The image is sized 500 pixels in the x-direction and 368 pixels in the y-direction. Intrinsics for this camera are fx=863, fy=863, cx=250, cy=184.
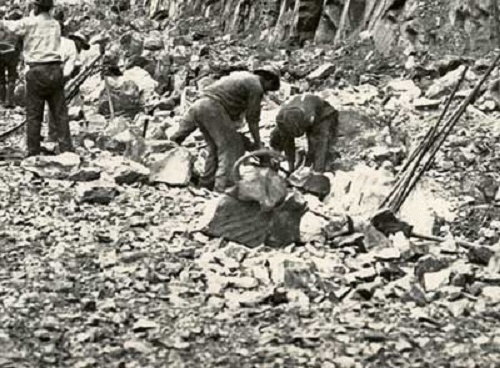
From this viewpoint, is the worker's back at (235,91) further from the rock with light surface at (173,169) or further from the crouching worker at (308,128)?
the crouching worker at (308,128)

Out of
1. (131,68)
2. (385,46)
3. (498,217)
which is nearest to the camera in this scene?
(498,217)

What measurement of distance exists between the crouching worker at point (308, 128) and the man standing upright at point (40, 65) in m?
2.17

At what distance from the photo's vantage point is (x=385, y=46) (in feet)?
40.3

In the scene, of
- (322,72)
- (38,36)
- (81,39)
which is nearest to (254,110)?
(38,36)

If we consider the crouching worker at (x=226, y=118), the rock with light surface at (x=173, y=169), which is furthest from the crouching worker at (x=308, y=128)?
the rock with light surface at (x=173, y=169)

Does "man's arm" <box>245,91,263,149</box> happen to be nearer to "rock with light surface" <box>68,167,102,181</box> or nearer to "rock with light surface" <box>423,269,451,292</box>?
"rock with light surface" <box>68,167,102,181</box>

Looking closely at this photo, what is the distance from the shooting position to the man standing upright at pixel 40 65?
830cm

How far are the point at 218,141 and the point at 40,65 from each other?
1.95m

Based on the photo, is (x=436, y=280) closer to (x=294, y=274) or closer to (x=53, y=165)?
(x=294, y=274)

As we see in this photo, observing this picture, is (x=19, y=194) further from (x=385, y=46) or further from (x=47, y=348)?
(x=385, y=46)

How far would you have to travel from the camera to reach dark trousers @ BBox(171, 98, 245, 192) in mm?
7758

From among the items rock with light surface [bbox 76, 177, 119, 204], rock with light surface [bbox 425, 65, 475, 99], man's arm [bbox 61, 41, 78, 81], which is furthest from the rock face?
rock with light surface [bbox 76, 177, 119, 204]

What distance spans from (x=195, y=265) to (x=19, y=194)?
223 centimetres

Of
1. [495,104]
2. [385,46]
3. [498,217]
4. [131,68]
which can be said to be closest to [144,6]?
[131,68]
